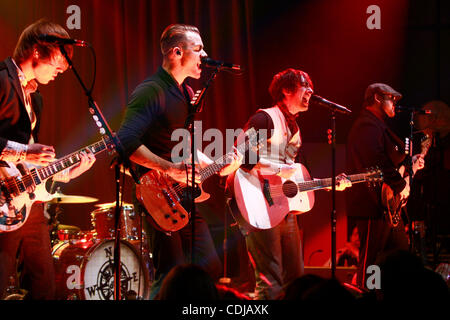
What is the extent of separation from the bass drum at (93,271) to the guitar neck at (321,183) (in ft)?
5.68

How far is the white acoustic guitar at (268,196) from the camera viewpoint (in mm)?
4820

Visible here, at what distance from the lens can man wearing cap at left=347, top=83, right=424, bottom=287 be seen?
540cm

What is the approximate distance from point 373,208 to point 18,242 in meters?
3.46

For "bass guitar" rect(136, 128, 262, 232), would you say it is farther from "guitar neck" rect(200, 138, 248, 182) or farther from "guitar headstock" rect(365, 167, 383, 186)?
"guitar headstock" rect(365, 167, 383, 186)

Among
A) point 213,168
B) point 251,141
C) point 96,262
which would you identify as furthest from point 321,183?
point 96,262

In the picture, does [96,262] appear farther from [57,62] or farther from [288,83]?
[288,83]

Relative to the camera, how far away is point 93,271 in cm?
515

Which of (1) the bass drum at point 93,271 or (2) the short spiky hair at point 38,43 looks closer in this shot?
(2) the short spiky hair at point 38,43

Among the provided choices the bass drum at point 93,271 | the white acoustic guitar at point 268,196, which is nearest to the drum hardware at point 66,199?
Result: the bass drum at point 93,271

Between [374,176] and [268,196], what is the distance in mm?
1258

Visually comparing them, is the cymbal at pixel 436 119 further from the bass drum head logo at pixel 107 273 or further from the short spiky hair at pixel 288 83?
the bass drum head logo at pixel 107 273
